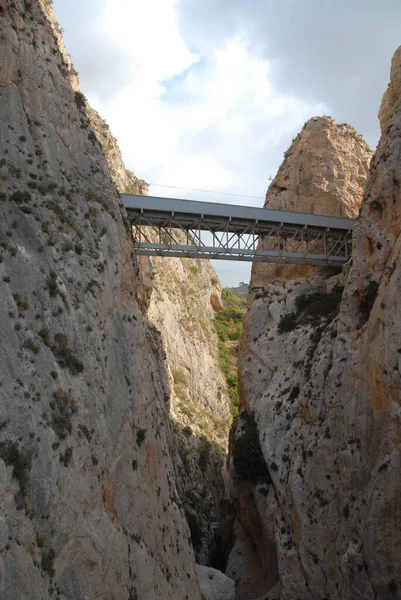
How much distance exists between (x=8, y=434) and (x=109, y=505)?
16.6 feet

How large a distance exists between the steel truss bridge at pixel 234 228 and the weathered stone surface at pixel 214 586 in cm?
1620

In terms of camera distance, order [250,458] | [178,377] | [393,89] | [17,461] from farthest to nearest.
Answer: [178,377], [393,89], [250,458], [17,461]

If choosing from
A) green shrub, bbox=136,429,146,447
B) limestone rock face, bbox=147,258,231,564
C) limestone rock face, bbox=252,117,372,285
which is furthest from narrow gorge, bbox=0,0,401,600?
limestone rock face, bbox=252,117,372,285

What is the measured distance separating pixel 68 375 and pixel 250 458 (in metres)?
13.9

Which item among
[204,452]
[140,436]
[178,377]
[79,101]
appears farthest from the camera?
[178,377]

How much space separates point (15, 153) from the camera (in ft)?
60.0

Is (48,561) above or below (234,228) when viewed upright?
below

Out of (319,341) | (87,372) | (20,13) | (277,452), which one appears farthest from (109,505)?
(20,13)

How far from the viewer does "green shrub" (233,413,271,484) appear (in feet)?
84.8

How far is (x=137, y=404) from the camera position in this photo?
1947 cm

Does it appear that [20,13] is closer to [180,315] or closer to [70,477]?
[70,477]

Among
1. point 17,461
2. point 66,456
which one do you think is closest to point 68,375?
point 66,456

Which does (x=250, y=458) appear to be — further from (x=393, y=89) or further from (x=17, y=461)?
(x=393, y=89)

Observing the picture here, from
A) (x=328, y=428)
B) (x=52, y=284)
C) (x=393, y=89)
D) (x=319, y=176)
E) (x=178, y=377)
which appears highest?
(x=393, y=89)
